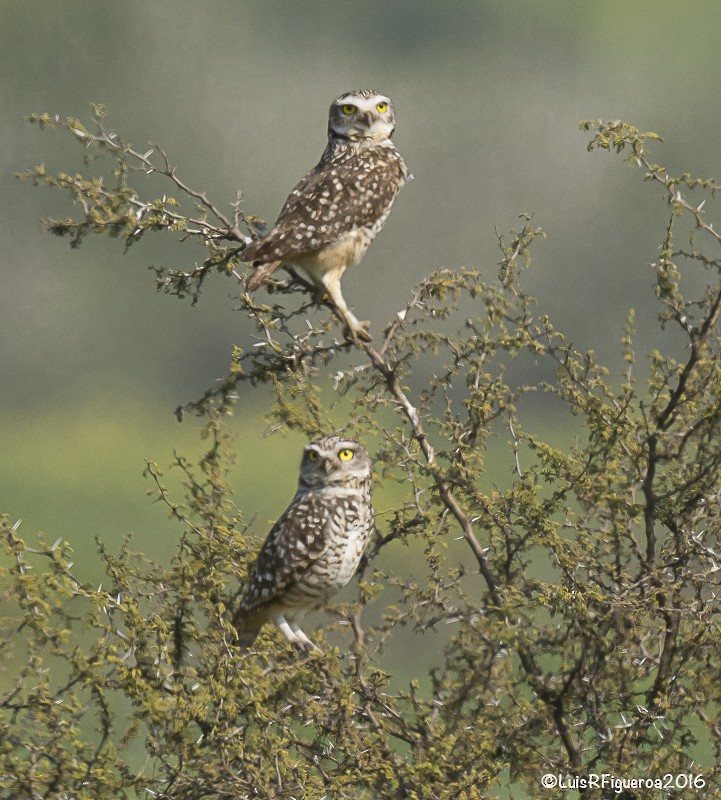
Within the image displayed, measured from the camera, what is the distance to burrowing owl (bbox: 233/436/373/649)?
4176 mm

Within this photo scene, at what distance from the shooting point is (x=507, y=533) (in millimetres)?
3557

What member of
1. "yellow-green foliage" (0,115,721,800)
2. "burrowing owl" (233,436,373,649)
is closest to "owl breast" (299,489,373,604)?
"burrowing owl" (233,436,373,649)

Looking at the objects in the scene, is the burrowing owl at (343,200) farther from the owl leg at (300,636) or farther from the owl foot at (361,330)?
the owl leg at (300,636)

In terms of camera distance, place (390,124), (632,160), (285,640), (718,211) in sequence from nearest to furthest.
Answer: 1. (632,160)
2. (285,640)
3. (390,124)
4. (718,211)

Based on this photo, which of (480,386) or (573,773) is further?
(480,386)

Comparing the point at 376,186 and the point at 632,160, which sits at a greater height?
the point at 376,186

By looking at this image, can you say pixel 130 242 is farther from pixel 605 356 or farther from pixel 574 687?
pixel 605 356

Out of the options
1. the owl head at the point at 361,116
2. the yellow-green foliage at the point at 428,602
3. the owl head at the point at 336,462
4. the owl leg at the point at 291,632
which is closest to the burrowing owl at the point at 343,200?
the owl head at the point at 361,116

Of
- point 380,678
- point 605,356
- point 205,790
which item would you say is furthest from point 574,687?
point 605,356

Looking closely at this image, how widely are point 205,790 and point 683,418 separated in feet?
5.43

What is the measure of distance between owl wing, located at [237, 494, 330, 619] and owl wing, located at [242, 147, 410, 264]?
0.85m

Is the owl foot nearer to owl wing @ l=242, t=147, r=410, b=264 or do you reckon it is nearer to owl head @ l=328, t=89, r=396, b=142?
owl wing @ l=242, t=147, r=410, b=264

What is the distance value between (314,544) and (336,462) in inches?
11.5

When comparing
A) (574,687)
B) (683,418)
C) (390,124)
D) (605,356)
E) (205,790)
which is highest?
(605,356)
